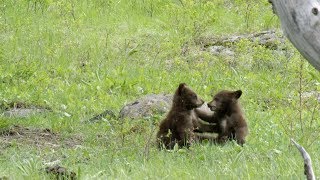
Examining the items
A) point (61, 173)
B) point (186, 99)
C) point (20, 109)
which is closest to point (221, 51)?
point (20, 109)

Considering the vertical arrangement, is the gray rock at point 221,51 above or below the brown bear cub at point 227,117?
below

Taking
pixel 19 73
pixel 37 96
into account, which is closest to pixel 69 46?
pixel 19 73

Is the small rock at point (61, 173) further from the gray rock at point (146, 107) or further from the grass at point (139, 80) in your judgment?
the gray rock at point (146, 107)

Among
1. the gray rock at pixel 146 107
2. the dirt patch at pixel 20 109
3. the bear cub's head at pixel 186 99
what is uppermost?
the bear cub's head at pixel 186 99

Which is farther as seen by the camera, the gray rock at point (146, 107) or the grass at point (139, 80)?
the gray rock at point (146, 107)

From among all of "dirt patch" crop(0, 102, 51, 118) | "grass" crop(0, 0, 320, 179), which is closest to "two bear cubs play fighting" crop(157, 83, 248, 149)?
"grass" crop(0, 0, 320, 179)

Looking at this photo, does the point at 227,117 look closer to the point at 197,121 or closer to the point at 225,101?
the point at 225,101

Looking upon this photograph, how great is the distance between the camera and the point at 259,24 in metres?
18.0

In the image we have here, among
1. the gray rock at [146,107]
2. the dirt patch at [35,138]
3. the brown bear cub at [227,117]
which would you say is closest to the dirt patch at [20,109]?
the dirt patch at [35,138]

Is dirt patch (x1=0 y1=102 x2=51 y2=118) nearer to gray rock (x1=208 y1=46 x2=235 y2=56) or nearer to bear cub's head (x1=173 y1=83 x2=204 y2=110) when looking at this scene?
bear cub's head (x1=173 y1=83 x2=204 y2=110)

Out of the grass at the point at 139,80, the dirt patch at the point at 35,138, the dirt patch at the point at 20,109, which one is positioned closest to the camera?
the grass at the point at 139,80

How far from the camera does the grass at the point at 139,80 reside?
8430 mm

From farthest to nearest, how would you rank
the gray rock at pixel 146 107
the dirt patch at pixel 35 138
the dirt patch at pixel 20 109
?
the dirt patch at pixel 20 109 → the gray rock at pixel 146 107 → the dirt patch at pixel 35 138

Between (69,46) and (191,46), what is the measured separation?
7.34ft
